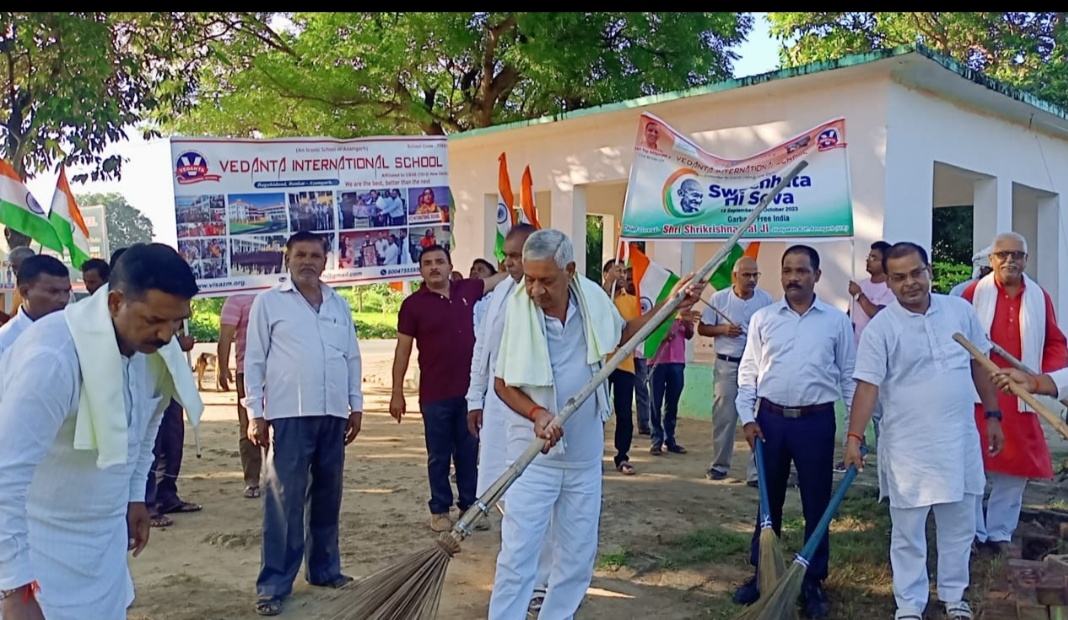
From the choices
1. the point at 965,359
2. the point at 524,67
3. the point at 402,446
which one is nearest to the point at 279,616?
the point at 965,359

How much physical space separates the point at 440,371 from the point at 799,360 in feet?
8.17

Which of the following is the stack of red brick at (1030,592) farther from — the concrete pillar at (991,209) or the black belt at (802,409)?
the concrete pillar at (991,209)

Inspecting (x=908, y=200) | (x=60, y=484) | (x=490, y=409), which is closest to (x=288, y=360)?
(x=490, y=409)

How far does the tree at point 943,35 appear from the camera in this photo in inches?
691

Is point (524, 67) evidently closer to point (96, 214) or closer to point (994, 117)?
point (994, 117)

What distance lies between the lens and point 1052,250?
1242cm

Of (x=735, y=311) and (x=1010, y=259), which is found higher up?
(x=1010, y=259)

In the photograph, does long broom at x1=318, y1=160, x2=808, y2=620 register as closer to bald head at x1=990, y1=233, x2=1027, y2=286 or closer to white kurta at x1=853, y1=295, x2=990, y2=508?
white kurta at x1=853, y1=295, x2=990, y2=508

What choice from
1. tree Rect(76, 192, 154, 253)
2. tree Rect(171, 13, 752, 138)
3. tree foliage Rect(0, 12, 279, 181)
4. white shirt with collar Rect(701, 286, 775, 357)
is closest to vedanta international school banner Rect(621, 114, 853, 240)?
white shirt with collar Rect(701, 286, 775, 357)

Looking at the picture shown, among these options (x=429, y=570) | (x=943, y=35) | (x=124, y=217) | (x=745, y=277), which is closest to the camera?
(x=429, y=570)

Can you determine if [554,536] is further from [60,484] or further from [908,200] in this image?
[908,200]

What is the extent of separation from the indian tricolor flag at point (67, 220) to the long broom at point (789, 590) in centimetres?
726

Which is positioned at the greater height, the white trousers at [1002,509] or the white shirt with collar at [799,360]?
the white shirt with collar at [799,360]

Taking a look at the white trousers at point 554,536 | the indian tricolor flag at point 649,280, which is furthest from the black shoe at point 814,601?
the indian tricolor flag at point 649,280
